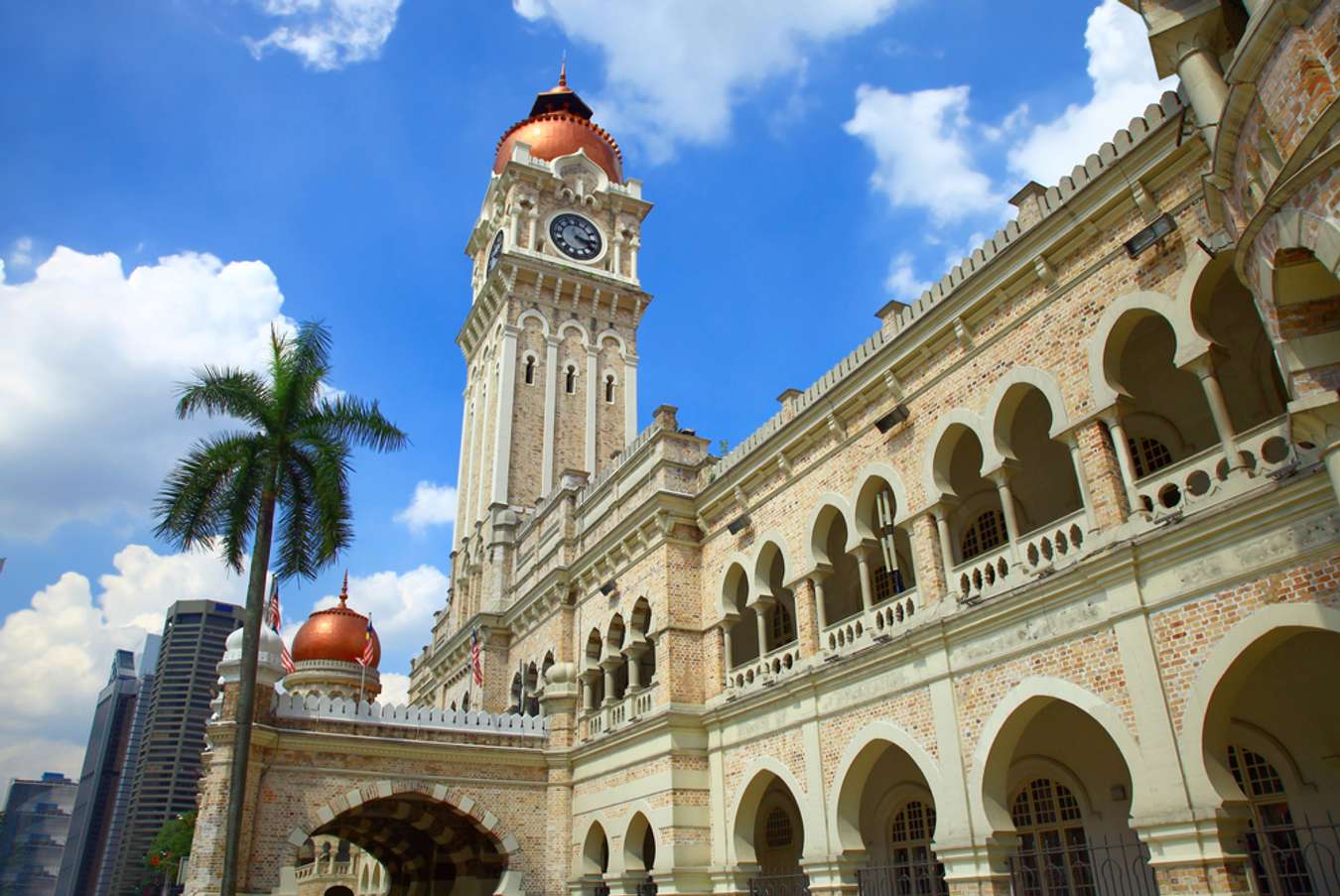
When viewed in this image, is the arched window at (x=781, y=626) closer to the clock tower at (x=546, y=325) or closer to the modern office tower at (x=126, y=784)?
the clock tower at (x=546, y=325)

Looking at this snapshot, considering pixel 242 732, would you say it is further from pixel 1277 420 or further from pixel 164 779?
pixel 164 779

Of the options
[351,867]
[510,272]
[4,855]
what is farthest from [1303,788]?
[4,855]

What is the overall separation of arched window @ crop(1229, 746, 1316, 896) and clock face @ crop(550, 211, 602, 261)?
31.2 m

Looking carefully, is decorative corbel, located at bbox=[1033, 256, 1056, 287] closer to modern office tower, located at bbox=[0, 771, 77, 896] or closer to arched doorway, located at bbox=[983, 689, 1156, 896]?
arched doorway, located at bbox=[983, 689, 1156, 896]

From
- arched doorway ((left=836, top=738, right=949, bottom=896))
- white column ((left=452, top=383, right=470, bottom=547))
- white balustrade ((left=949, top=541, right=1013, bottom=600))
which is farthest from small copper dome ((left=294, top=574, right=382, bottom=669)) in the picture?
white balustrade ((left=949, top=541, right=1013, bottom=600))

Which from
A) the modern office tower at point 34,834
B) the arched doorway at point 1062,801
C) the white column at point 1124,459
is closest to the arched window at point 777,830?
the arched doorway at point 1062,801

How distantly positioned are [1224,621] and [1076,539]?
10.2 feet

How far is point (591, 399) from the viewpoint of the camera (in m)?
37.8

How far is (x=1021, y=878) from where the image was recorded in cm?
1500

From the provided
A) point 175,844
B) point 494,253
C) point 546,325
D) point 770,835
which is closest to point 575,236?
point 494,253

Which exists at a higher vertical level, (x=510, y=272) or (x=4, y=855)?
(x=510, y=272)

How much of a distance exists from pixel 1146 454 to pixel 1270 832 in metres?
5.29

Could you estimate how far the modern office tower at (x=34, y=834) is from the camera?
126000 mm

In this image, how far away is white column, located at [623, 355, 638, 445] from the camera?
38.5 meters
